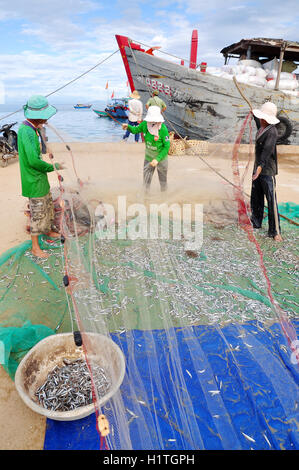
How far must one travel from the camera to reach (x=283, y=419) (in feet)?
7.41

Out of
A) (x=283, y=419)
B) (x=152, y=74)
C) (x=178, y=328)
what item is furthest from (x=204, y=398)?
(x=152, y=74)

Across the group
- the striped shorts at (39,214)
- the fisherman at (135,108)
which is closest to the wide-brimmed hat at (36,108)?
the striped shorts at (39,214)

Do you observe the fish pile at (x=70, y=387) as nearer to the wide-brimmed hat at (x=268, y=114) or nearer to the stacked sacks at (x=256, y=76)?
the wide-brimmed hat at (x=268, y=114)

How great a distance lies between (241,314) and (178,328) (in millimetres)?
796

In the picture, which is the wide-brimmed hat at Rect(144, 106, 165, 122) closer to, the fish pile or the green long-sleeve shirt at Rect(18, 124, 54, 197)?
the green long-sleeve shirt at Rect(18, 124, 54, 197)

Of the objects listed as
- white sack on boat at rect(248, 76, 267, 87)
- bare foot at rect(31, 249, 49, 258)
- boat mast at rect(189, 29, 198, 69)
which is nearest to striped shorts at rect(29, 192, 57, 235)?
bare foot at rect(31, 249, 49, 258)

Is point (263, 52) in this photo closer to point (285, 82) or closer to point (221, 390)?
point (285, 82)

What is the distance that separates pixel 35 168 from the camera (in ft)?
13.4

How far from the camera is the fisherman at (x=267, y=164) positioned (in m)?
4.73

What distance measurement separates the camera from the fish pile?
7.65 feet

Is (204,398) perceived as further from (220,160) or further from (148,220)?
(220,160)

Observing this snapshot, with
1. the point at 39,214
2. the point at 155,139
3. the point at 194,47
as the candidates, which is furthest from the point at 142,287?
the point at 194,47

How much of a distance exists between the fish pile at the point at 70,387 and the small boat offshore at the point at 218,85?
37.6 ft

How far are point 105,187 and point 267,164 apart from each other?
3.42 m
